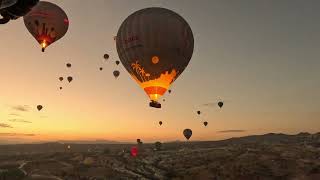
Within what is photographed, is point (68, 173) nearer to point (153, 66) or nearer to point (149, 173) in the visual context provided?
point (149, 173)

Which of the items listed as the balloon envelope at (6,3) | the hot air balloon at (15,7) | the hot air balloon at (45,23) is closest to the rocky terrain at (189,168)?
the hot air balloon at (45,23)

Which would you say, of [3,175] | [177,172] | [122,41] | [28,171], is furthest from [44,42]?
[177,172]

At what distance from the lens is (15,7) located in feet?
27.0

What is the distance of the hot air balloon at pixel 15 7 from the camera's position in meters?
7.99

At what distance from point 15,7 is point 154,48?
86.7 ft

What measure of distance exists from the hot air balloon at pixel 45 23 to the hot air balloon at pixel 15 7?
112 ft

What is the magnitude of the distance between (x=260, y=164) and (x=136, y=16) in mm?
72519

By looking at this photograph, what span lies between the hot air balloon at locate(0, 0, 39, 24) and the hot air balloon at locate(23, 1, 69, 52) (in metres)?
34.0

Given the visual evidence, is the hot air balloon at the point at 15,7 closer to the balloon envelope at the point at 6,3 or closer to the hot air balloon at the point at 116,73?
the balloon envelope at the point at 6,3

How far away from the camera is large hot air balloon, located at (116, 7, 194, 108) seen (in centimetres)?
3453

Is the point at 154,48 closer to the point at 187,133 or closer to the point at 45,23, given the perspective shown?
the point at 45,23

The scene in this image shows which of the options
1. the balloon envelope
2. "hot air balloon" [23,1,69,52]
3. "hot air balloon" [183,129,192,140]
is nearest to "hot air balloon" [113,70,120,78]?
"hot air balloon" [23,1,69,52]

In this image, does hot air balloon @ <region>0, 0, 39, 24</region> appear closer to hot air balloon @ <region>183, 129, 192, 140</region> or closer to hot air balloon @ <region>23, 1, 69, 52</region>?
hot air balloon @ <region>23, 1, 69, 52</region>

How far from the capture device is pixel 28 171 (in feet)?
295
